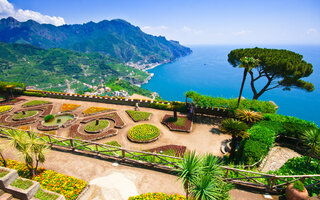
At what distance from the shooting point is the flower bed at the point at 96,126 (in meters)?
22.9

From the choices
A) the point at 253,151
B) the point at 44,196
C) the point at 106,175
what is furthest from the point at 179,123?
the point at 44,196

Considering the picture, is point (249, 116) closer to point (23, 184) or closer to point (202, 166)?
point (202, 166)

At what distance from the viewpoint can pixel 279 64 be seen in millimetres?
29672

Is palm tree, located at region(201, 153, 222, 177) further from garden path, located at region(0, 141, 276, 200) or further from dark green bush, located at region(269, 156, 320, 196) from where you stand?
dark green bush, located at region(269, 156, 320, 196)

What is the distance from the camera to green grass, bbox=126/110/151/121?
2664 cm

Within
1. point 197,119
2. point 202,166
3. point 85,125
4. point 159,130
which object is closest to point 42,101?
point 85,125

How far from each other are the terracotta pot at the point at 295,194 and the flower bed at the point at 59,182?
14570mm

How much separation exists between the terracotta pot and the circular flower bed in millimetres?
14553

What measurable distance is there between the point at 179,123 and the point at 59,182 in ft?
56.6

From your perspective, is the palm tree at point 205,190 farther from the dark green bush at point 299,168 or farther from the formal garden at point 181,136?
the dark green bush at point 299,168

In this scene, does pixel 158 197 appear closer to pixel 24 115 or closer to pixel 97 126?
pixel 97 126

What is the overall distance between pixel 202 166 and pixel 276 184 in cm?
728

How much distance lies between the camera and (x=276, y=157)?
1630 centimetres

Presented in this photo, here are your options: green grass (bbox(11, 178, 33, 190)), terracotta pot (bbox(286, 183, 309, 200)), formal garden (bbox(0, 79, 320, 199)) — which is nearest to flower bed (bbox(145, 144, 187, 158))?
formal garden (bbox(0, 79, 320, 199))
